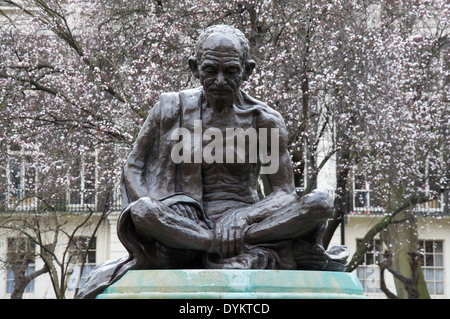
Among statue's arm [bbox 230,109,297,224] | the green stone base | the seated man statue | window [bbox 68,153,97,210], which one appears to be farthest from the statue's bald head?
window [bbox 68,153,97,210]

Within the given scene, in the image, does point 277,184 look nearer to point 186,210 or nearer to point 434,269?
point 186,210

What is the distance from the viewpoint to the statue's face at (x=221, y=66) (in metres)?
5.78

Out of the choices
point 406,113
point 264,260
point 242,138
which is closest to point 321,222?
point 264,260

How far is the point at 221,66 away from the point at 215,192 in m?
0.94

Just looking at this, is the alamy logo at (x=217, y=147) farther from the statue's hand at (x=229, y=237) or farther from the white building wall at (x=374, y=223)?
the white building wall at (x=374, y=223)

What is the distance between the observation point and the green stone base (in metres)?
5.12

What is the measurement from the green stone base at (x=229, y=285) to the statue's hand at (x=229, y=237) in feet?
1.13

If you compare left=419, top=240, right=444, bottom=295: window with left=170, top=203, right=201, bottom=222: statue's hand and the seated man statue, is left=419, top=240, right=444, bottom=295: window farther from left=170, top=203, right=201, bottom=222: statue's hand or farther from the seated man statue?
left=170, top=203, right=201, bottom=222: statue's hand

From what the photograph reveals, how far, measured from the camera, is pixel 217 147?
612cm

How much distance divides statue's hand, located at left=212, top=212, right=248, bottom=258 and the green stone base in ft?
1.13

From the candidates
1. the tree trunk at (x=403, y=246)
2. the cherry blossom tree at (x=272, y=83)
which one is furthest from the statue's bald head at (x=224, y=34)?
the tree trunk at (x=403, y=246)

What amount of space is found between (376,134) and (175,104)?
910 centimetres

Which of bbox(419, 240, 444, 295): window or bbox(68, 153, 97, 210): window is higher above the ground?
bbox(68, 153, 97, 210): window

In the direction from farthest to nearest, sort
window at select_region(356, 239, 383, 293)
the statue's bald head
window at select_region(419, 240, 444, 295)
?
1. window at select_region(419, 240, 444, 295)
2. window at select_region(356, 239, 383, 293)
3. the statue's bald head
